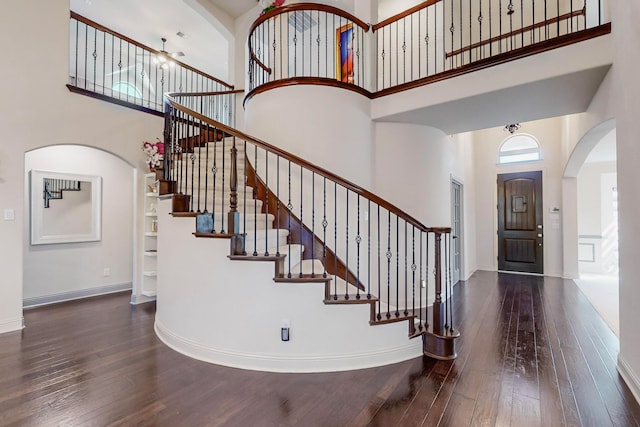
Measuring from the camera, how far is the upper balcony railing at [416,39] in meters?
3.34

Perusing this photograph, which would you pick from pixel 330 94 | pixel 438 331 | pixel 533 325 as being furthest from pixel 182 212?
pixel 533 325

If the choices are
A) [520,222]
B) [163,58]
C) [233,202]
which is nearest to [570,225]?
[520,222]

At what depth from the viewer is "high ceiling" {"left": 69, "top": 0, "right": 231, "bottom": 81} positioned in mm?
5414

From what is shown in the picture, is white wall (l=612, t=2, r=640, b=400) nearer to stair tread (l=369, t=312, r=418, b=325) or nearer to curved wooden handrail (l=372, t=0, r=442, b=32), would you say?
stair tread (l=369, t=312, r=418, b=325)

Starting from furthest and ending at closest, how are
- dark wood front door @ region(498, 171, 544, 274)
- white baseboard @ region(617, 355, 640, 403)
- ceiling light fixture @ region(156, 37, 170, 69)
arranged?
dark wood front door @ region(498, 171, 544, 274) → ceiling light fixture @ region(156, 37, 170, 69) → white baseboard @ region(617, 355, 640, 403)

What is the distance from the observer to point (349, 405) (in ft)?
6.55

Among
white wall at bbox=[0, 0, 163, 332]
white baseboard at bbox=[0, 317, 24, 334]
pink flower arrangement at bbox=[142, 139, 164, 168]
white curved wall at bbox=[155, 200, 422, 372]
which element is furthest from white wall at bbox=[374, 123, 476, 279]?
white baseboard at bbox=[0, 317, 24, 334]

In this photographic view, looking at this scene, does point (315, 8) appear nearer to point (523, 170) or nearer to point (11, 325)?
point (11, 325)

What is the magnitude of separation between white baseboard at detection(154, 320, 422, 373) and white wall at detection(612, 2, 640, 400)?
60.5 inches

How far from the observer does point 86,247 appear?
15.6 ft

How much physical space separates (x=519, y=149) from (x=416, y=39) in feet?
12.0

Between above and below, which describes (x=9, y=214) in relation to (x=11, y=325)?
above

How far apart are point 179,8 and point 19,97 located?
328cm

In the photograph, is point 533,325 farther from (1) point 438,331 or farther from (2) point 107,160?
(2) point 107,160
